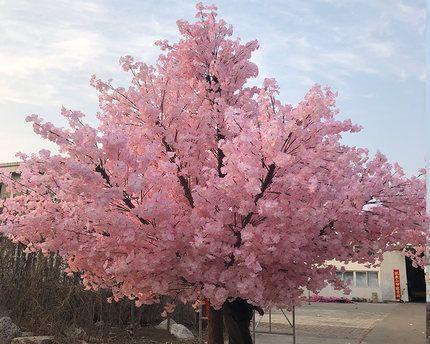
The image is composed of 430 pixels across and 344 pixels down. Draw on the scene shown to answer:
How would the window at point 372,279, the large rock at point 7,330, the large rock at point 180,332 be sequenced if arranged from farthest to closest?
the window at point 372,279 < the large rock at point 180,332 < the large rock at point 7,330

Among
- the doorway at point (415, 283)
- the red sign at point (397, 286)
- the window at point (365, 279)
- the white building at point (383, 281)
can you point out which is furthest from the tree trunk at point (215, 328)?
the doorway at point (415, 283)

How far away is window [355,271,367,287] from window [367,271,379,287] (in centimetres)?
26

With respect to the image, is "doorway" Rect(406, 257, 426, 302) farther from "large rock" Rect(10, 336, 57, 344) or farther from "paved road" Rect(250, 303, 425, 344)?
"large rock" Rect(10, 336, 57, 344)

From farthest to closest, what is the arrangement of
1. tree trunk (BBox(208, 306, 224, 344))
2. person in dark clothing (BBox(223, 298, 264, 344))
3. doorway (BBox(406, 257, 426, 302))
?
1. doorway (BBox(406, 257, 426, 302))
2. tree trunk (BBox(208, 306, 224, 344))
3. person in dark clothing (BBox(223, 298, 264, 344))

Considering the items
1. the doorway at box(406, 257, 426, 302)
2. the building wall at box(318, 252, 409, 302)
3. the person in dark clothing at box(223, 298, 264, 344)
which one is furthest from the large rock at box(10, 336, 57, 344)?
the doorway at box(406, 257, 426, 302)

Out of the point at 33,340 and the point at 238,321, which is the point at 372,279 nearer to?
the point at 33,340

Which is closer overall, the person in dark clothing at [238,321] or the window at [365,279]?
the person in dark clothing at [238,321]

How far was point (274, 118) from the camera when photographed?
4.37m

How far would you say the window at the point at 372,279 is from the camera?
31.3 metres

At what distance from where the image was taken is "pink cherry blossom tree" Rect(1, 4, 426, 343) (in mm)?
4418

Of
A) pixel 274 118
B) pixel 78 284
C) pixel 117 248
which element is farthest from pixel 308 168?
pixel 78 284

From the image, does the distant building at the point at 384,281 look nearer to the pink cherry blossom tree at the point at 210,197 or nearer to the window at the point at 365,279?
the window at the point at 365,279

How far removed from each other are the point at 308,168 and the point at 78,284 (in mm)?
7819

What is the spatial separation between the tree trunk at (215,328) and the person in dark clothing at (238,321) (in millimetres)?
165
